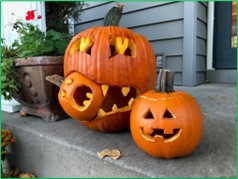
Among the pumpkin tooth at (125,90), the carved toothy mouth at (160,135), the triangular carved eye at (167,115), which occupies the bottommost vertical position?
the carved toothy mouth at (160,135)

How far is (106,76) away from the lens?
3.21 feet

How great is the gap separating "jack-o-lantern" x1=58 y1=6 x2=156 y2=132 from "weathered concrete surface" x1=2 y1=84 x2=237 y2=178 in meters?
0.12

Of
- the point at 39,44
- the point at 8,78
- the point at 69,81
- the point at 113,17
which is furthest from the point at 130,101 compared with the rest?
the point at 8,78

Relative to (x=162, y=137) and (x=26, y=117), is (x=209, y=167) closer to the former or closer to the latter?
(x=162, y=137)

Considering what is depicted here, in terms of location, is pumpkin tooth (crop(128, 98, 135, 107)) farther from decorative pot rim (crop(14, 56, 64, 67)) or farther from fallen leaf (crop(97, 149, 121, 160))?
decorative pot rim (crop(14, 56, 64, 67))

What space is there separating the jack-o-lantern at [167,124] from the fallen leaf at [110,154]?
0.33ft

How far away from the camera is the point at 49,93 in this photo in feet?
4.29

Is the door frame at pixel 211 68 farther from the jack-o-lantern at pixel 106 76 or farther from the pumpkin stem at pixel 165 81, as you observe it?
the pumpkin stem at pixel 165 81

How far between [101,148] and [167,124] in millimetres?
317

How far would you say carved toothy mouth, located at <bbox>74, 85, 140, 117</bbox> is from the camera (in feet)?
3.42

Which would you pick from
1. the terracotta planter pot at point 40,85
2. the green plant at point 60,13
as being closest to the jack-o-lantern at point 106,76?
the terracotta planter pot at point 40,85

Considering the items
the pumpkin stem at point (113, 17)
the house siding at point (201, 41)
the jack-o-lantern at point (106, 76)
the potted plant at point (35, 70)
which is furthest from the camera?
the house siding at point (201, 41)

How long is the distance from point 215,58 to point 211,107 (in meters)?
1.27

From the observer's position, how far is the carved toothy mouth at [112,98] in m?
1.04
